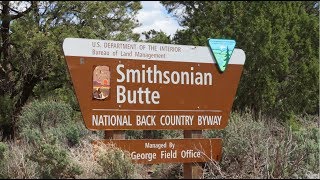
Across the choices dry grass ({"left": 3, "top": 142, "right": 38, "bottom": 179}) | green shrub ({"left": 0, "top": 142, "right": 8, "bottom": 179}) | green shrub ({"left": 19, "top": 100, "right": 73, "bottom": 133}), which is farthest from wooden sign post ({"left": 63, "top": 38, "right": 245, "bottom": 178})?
green shrub ({"left": 19, "top": 100, "right": 73, "bottom": 133})

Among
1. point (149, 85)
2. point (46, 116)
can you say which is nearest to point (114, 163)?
point (149, 85)

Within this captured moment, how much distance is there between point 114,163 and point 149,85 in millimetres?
1623

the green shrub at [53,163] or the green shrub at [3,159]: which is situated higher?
the green shrub at [53,163]

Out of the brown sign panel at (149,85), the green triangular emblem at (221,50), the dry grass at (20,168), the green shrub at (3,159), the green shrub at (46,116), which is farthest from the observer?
the green shrub at (46,116)

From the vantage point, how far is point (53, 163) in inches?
284

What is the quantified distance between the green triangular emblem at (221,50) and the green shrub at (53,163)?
2.89 meters

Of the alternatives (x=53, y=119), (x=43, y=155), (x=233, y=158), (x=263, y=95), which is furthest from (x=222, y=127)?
(x=263, y=95)

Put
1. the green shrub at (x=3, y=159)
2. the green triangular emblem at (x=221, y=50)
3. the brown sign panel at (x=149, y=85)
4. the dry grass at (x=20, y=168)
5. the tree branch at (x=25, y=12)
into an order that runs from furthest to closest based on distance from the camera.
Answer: the tree branch at (x=25, y=12) → the green triangular emblem at (x=221, y=50) → the brown sign panel at (x=149, y=85) → the green shrub at (x=3, y=159) → the dry grass at (x=20, y=168)

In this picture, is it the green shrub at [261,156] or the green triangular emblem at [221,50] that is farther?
the green triangular emblem at [221,50]

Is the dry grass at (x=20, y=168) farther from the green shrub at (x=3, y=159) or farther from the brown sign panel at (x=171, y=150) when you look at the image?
the brown sign panel at (x=171, y=150)

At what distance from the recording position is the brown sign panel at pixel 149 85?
7887 millimetres

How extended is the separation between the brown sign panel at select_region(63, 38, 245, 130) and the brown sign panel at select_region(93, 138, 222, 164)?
0.22 meters

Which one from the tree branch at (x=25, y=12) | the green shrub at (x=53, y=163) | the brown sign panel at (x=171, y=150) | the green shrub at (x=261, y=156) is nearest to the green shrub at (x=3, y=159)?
the green shrub at (x=53, y=163)

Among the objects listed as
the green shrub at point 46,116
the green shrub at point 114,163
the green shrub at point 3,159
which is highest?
the green shrub at point 114,163
